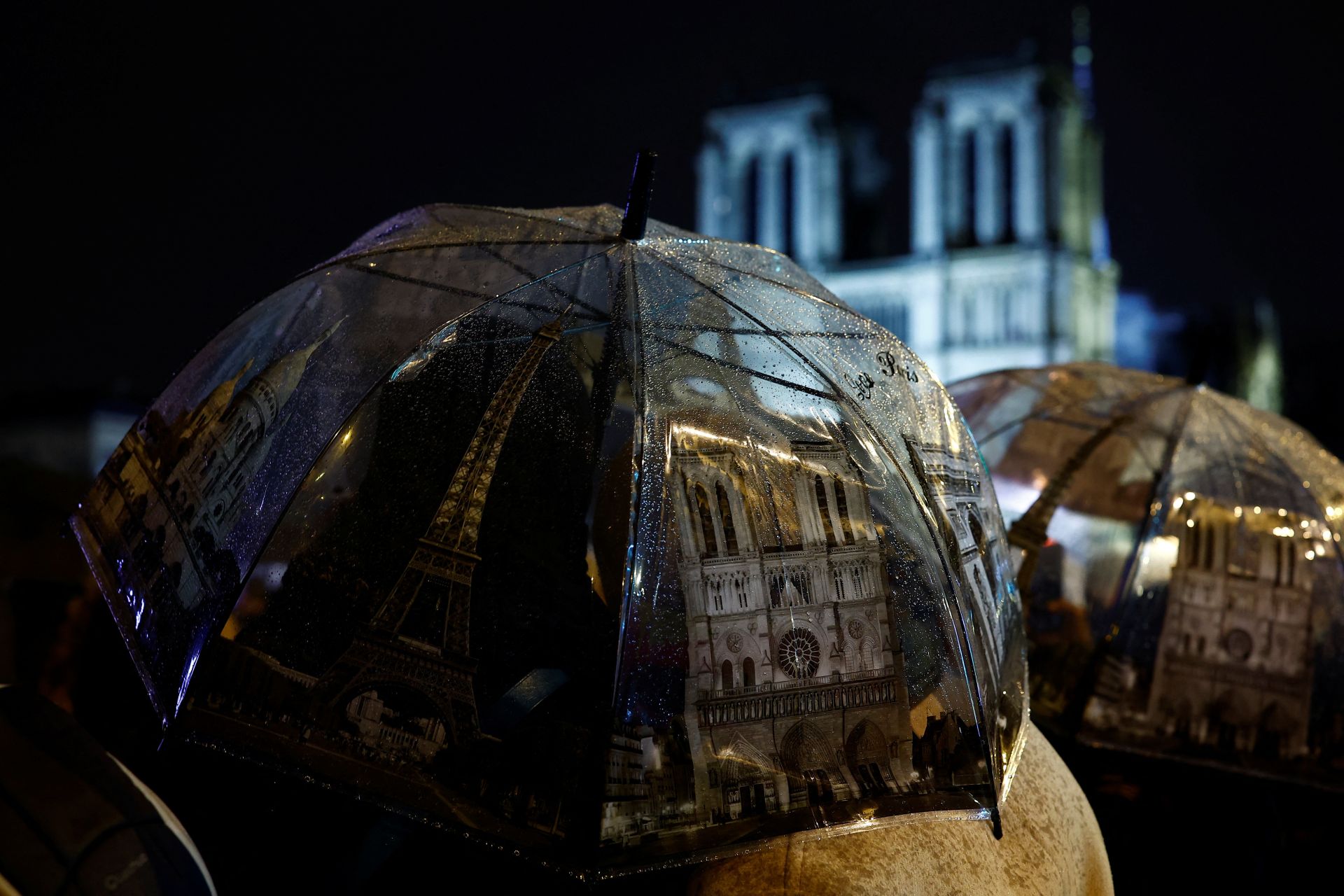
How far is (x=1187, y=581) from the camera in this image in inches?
142

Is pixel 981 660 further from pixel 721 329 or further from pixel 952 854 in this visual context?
pixel 721 329

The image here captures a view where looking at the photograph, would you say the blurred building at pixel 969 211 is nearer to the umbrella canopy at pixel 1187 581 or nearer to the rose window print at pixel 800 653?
the umbrella canopy at pixel 1187 581

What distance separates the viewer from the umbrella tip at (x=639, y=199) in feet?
7.43

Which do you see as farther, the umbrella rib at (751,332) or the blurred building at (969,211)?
the blurred building at (969,211)

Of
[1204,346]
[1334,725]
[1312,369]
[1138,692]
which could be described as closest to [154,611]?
[1138,692]

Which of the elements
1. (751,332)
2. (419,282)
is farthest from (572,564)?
(419,282)

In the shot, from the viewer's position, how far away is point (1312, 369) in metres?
34.2

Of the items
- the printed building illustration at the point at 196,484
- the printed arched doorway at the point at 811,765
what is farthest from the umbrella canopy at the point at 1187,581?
the printed building illustration at the point at 196,484

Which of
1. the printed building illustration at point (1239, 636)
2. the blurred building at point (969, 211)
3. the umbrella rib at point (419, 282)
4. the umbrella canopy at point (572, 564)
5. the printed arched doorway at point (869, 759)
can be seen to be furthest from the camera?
the blurred building at point (969, 211)

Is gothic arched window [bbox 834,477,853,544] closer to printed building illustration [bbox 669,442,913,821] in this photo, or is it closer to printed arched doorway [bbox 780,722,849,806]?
printed building illustration [bbox 669,442,913,821]

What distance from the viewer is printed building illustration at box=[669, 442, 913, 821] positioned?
1.94 m

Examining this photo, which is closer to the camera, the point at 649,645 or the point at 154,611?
the point at 649,645

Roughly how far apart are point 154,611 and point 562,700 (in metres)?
0.87

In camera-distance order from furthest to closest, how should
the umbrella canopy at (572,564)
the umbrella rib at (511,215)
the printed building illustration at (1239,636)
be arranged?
the printed building illustration at (1239,636)
the umbrella rib at (511,215)
the umbrella canopy at (572,564)
